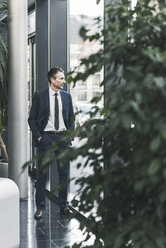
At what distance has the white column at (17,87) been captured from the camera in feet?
22.3

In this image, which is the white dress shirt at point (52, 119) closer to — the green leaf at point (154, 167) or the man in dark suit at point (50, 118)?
the man in dark suit at point (50, 118)

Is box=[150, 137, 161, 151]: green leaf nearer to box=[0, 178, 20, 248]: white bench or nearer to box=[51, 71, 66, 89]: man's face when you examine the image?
box=[0, 178, 20, 248]: white bench

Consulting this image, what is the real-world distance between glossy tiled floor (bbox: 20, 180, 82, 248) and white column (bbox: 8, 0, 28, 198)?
2.45 ft

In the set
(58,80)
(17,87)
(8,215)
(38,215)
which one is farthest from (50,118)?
(8,215)

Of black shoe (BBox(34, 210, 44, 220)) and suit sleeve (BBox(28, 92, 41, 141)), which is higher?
suit sleeve (BBox(28, 92, 41, 141))

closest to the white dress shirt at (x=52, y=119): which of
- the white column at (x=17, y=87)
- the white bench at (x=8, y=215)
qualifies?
the white column at (x=17, y=87)

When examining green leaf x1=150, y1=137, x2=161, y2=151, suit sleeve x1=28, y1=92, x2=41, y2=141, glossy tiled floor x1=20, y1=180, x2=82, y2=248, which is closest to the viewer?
green leaf x1=150, y1=137, x2=161, y2=151

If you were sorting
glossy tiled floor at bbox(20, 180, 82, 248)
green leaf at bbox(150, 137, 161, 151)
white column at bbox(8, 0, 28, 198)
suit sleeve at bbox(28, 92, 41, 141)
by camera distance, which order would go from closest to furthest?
green leaf at bbox(150, 137, 161, 151)
glossy tiled floor at bbox(20, 180, 82, 248)
suit sleeve at bbox(28, 92, 41, 141)
white column at bbox(8, 0, 28, 198)

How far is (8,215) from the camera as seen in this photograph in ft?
12.8

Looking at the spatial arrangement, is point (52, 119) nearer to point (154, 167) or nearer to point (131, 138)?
point (131, 138)

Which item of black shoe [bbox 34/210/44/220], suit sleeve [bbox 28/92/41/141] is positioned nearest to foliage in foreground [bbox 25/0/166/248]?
suit sleeve [bbox 28/92/41/141]

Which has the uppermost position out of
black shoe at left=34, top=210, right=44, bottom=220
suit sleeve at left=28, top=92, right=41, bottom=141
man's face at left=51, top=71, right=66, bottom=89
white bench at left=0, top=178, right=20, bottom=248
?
man's face at left=51, top=71, right=66, bottom=89

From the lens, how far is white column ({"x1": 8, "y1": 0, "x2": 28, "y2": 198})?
6.80 metres

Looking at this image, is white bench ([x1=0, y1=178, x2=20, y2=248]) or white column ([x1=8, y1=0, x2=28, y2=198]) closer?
white bench ([x1=0, y1=178, x2=20, y2=248])
